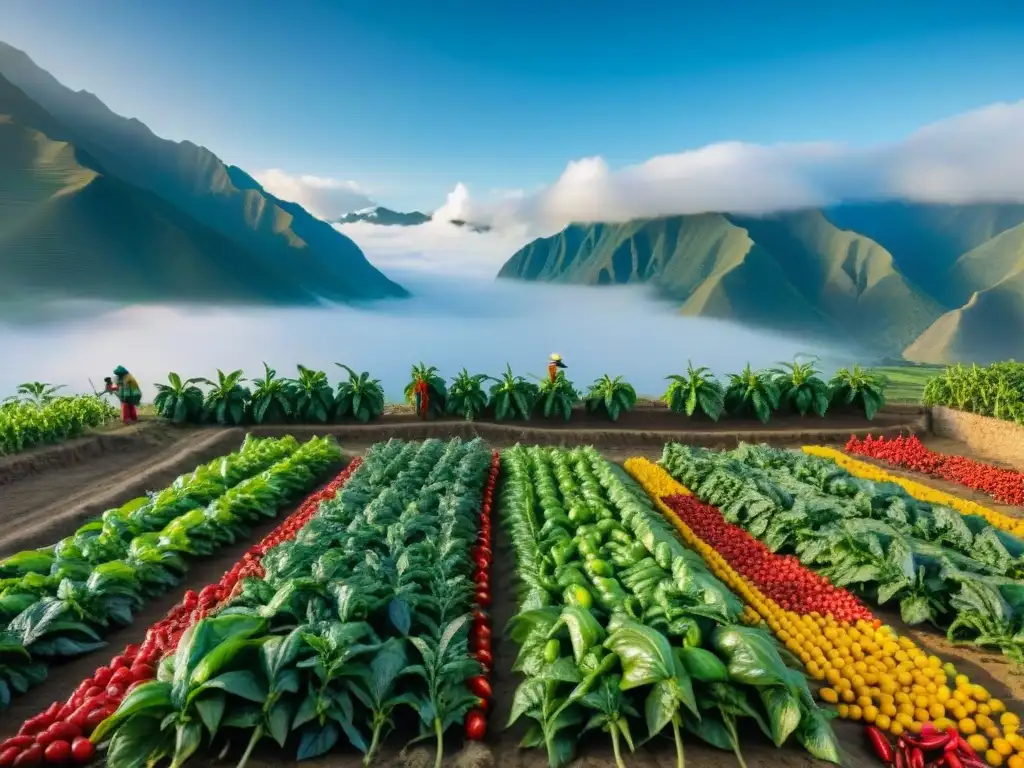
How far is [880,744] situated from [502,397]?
1173 centimetres

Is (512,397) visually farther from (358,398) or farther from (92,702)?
(92,702)

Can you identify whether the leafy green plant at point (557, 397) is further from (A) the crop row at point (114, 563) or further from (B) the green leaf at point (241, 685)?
(B) the green leaf at point (241, 685)

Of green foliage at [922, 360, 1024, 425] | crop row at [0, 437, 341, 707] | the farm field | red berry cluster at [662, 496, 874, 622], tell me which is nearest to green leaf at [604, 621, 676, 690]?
the farm field

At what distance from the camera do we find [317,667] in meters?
3.44

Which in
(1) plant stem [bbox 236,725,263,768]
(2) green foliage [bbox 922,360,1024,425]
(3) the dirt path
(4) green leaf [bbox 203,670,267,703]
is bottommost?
(3) the dirt path

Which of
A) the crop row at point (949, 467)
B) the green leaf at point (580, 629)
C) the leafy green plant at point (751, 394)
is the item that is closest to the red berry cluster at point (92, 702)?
the green leaf at point (580, 629)

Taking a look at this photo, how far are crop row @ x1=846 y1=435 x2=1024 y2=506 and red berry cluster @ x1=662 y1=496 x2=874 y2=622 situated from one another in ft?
17.7

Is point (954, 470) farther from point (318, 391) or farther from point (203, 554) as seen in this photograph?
point (318, 391)

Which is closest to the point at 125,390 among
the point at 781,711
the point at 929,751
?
the point at 781,711

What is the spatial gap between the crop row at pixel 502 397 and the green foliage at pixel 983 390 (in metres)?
1.43

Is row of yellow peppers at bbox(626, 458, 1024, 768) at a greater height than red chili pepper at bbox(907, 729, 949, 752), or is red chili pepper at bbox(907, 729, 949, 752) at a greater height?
red chili pepper at bbox(907, 729, 949, 752)

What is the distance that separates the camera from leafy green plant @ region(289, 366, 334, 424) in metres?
14.7

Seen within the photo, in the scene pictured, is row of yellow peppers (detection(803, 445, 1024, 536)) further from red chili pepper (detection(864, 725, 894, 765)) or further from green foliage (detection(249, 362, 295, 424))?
green foliage (detection(249, 362, 295, 424))

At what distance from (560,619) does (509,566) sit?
265 cm
